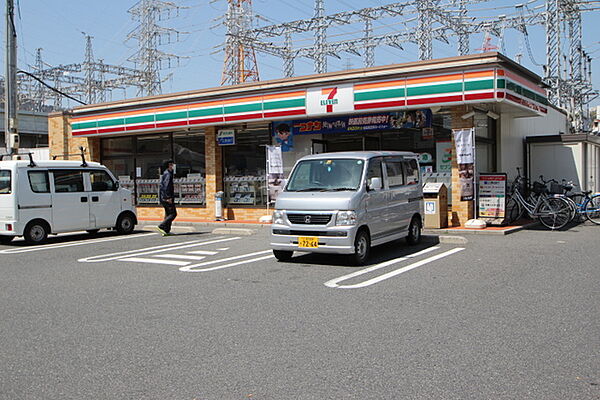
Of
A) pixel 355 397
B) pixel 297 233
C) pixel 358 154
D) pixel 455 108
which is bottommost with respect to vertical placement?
pixel 355 397

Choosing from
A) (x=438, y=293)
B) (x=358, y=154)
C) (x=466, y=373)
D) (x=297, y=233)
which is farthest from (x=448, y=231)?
(x=466, y=373)

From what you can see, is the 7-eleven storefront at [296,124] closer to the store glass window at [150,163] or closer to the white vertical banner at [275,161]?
the store glass window at [150,163]

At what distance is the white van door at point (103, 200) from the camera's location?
14.8 meters

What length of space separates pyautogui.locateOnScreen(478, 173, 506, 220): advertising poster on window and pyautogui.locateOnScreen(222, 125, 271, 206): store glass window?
21.7 ft

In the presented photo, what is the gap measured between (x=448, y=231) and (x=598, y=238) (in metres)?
3.21

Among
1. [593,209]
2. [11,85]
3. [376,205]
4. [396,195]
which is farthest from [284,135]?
[11,85]

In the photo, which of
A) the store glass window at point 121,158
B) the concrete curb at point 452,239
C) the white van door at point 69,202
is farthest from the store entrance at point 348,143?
the store glass window at point 121,158

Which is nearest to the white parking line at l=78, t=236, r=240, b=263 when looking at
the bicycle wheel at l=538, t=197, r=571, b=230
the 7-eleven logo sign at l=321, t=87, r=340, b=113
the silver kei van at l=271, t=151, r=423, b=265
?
the silver kei van at l=271, t=151, r=423, b=265

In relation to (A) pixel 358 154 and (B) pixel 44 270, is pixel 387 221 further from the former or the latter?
(B) pixel 44 270

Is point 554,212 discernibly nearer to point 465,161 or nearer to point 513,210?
point 513,210

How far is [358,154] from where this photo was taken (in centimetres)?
1052

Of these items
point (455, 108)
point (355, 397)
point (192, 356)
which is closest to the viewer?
point (355, 397)

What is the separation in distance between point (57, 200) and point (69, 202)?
33cm

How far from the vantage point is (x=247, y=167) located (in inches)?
723
